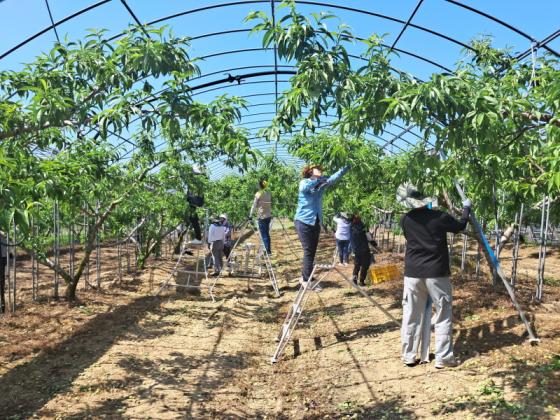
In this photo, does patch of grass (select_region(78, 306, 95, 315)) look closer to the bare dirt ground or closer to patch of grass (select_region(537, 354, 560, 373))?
the bare dirt ground

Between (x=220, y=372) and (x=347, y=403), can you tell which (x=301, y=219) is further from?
(x=347, y=403)

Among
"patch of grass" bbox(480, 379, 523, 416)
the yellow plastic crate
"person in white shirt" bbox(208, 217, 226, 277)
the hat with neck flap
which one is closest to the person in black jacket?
the yellow plastic crate

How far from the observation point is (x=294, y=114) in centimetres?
364

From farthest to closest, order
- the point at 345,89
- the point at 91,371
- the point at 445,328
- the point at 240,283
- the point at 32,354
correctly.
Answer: the point at 240,283
the point at 32,354
the point at 91,371
the point at 445,328
the point at 345,89

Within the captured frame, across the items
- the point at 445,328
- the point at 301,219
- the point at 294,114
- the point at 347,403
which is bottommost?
the point at 347,403

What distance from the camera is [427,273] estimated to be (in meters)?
4.62

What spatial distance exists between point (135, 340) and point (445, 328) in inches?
153

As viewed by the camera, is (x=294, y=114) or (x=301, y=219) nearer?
(x=294, y=114)

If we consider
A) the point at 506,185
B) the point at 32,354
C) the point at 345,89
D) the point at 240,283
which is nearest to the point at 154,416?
the point at 32,354

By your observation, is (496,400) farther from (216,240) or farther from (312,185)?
(216,240)

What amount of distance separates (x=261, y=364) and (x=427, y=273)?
221 centimetres

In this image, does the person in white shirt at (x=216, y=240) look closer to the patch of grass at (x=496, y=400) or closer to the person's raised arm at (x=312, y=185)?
the person's raised arm at (x=312, y=185)

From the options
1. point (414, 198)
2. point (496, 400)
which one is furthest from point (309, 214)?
point (496, 400)

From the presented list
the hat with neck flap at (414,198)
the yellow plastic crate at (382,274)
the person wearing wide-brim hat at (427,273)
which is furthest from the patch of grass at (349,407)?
the yellow plastic crate at (382,274)
